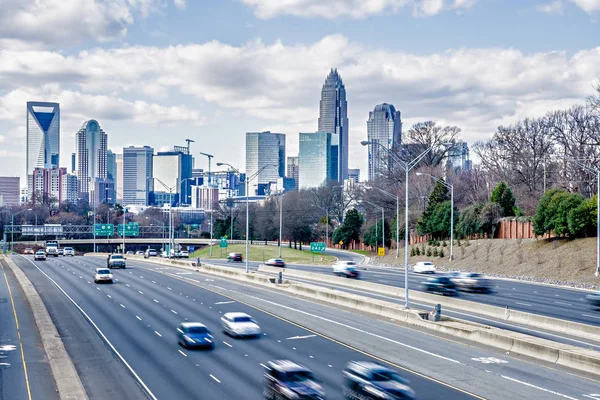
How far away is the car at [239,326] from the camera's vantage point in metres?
34.1

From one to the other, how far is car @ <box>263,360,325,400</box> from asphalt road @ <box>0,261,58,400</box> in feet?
24.9

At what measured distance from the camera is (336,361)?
28.6 metres

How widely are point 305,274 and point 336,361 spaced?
4177 cm

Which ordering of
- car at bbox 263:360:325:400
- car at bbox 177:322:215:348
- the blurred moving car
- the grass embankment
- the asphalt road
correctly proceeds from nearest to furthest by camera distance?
car at bbox 263:360:325:400 → the asphalt road → car at bbox 177:322:215:348 → the blurred moving car → the grass embankment

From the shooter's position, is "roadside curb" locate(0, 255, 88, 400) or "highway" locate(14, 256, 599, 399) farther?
"highway" locate(14, 256, 599, 399)

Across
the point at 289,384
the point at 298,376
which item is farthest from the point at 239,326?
the point at 289,384

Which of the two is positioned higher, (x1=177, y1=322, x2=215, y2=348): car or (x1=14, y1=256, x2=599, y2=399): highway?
(x1=177, y1=322, x2=215, y2=348): car

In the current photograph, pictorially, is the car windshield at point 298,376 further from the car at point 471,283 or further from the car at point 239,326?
the car at point 471,283

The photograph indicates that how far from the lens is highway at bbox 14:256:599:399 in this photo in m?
24.0

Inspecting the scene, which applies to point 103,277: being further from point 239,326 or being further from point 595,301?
point 595,301

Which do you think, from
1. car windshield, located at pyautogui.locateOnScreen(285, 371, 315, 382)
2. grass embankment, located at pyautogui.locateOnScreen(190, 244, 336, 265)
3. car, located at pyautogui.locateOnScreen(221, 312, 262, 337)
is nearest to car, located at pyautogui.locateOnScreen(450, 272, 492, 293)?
car, located at pyautogui.locateOnScreen(221, 312, 262, 337)

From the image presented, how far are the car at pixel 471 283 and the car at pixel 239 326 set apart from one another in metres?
21.5

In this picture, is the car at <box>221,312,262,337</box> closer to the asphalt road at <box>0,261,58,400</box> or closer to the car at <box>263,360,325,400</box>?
the asphalt road at <box>0,261,58,400</box>

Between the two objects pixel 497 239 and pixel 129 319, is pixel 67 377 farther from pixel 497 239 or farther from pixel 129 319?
pixel 497 239
